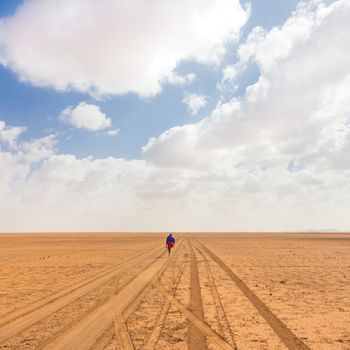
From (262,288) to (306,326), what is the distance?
6.40 m

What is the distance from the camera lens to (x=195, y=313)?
1123 cm

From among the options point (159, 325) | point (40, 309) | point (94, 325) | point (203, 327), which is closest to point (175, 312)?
point (159, 325)

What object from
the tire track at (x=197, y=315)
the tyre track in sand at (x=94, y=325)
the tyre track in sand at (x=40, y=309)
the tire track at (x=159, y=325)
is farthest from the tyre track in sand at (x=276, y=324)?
the tyre track in sand at (x=40, y=309)

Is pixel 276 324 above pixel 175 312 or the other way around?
the other way around

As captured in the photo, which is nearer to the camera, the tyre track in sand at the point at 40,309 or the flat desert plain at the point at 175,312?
the flat desert plain at the point at 175,312

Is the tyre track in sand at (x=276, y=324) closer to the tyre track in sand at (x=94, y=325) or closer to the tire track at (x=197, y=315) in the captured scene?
the tire track at (x=197, y=315)

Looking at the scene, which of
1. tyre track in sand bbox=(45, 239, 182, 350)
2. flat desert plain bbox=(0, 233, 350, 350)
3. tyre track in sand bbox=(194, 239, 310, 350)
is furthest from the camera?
flat desert plain bbox=(0, 233, 350, 350)

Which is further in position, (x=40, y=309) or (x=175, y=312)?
(x=40, y=309)

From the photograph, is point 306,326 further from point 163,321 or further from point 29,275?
point 29,275


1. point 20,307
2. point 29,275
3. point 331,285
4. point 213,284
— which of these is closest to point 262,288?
point 213,284

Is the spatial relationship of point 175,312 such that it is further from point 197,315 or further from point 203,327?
point 203,327

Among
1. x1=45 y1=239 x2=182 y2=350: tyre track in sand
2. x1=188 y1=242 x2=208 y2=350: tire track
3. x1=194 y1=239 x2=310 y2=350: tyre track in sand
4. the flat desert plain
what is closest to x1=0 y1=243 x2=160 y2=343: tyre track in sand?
the flat desert plain

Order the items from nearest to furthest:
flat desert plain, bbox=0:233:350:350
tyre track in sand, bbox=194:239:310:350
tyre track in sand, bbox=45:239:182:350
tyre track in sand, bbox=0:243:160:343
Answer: tyre track in sand, bbox=45:239:182:350 < tyre track in sand, bbox=194:239:310:350 < flat desert plain, bbox=0:233:350:350 < tyre track in sand, bbox=0:243:160:343

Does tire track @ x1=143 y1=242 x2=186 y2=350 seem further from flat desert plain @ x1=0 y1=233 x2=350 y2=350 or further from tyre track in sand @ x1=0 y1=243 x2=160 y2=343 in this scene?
tyre track in sand @ x1=0 y1=243 x2=160 y2=343
